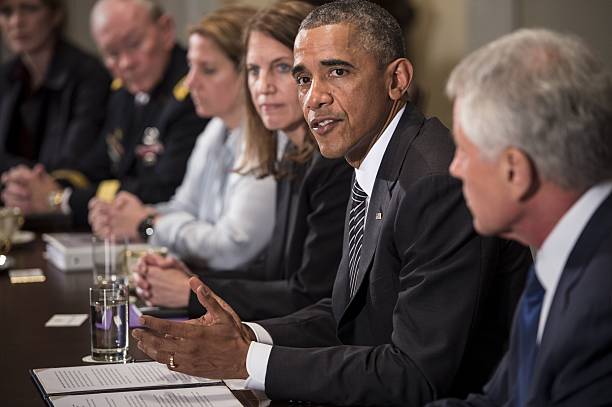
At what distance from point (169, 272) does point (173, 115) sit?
6.22 ft

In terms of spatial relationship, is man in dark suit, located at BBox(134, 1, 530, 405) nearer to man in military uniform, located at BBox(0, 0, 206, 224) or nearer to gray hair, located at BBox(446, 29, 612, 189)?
gray hair, located at BBox(446, 29, 612, 189)

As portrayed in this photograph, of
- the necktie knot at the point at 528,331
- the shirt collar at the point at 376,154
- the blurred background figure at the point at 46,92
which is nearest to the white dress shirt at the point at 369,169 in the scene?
the shirt collar at the point at 376,154

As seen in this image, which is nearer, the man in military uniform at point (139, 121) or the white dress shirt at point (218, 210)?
the white dress shirt at point (218, 210)

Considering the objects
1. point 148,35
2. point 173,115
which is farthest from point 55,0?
point 173,115

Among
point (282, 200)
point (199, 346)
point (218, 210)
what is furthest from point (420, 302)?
point (218, 210)

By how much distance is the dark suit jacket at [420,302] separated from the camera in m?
1.88

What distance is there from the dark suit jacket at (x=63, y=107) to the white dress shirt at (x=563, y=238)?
439cm

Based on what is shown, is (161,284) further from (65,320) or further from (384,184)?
(384,184)

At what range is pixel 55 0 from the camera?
638cm

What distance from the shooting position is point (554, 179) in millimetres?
1457

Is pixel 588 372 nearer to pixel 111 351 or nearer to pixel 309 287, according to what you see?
pixel 111 351

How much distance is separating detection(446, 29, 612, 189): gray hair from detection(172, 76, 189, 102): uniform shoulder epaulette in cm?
336

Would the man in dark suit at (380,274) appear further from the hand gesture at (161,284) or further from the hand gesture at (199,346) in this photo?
the hand gesture at (161,284)

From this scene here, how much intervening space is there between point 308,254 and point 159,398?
84cm
